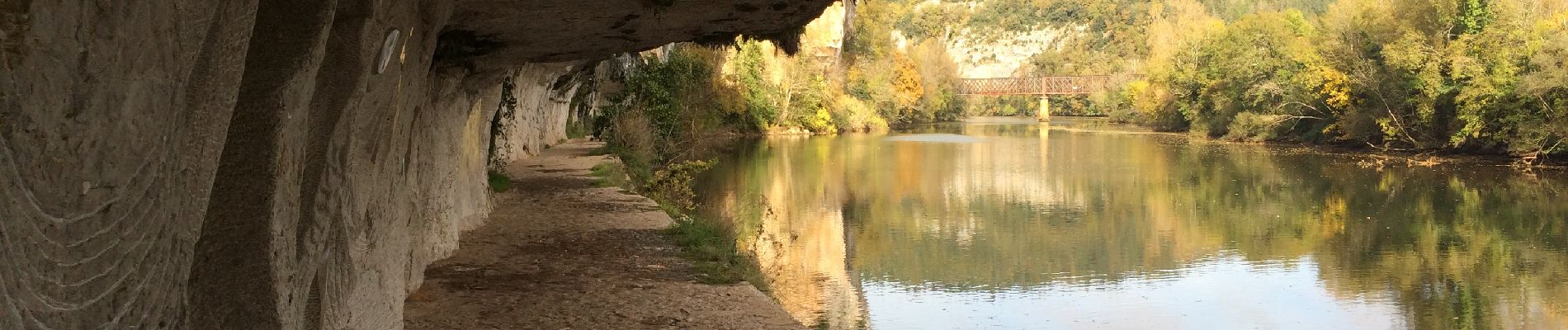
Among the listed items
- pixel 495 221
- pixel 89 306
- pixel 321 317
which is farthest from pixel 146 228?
pixel 495 221

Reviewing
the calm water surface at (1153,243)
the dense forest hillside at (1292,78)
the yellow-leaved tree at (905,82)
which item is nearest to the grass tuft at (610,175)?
the calm water surface at (1153,243)

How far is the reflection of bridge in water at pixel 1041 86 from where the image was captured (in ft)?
302

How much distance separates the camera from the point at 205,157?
3.46 meters

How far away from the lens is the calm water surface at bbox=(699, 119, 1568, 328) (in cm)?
1307

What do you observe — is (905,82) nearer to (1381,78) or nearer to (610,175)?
(1381,78)

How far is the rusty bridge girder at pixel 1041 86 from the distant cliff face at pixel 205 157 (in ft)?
284

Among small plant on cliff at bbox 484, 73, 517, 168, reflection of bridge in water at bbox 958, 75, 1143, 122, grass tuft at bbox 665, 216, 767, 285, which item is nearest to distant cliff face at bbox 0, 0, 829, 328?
grass tuft at bbox 665, 216, 767, 285

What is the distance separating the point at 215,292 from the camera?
13.3 feet

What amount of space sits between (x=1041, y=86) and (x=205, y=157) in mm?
92155

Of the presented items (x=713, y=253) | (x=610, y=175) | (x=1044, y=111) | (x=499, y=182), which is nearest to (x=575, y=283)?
(x=713, y=253)

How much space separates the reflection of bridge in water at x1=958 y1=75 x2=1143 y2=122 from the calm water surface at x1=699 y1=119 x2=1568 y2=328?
5871 cm

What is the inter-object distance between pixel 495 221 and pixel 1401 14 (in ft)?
101

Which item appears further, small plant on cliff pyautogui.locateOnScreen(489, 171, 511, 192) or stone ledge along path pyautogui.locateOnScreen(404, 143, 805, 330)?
small plant on cliff pyautogui.locateOnScreen(489, 171, 511, 192)

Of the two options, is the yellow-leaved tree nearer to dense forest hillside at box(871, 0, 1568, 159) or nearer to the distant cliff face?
dense forest hillside at box(871, 0, 1568, 159)
